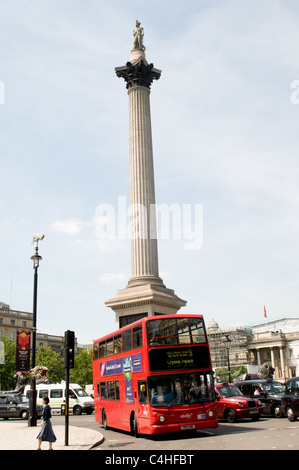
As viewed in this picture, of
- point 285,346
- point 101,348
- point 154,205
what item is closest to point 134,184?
point 154,205

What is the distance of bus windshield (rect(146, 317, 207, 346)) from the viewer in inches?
685

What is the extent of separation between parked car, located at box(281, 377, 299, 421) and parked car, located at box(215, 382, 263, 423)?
146 centimetres

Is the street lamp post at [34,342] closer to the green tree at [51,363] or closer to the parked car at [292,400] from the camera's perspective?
the parked car at [292,400]

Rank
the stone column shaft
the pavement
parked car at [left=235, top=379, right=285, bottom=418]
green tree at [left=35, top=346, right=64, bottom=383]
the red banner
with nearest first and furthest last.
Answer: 1. the pavement
2. parked car at [left=235, top=379, right=285, bottom=418]
3. the stone column shaft
4. the red banner
5. green tree at [left=35, top=346, right=64, bottom=383]

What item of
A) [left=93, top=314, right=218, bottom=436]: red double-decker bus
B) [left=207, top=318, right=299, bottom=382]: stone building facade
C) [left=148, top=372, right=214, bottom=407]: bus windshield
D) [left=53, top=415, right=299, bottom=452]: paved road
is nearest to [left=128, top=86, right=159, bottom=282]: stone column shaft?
[left=53, top=415, right=299, bottom=452]: paved road

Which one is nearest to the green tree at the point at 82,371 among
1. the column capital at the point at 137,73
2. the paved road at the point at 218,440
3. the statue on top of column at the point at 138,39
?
the column capital at the point at 137,73

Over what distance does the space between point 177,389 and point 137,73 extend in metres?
32.4

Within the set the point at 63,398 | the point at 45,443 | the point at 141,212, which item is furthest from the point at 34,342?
the point at 141,212

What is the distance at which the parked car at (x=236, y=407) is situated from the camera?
2272cm

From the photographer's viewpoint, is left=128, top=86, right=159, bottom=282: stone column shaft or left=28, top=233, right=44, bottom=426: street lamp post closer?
left=28, top=233, right=44, bottom=426: street lamp post

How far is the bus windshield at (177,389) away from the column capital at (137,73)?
3136 cm

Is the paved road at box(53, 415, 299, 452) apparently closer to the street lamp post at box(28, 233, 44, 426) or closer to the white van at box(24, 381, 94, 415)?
the street lamp post at box(28, 233, 44, 426)

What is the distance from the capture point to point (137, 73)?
43.4 m

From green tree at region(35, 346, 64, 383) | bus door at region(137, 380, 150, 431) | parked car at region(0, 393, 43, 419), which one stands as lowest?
parked car at region(0, 393, 43, 419)
